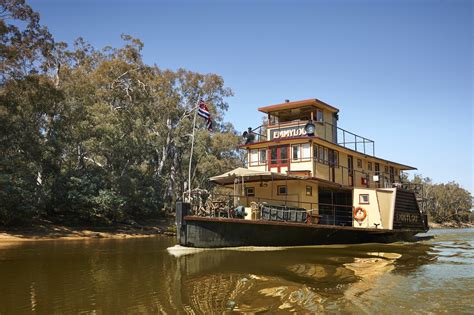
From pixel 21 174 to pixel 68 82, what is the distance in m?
8.80

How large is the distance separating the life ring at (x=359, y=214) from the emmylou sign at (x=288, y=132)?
418cm

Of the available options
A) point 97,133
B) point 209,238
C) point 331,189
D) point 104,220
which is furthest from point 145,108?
point 209,238

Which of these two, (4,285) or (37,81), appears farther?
(37,81)

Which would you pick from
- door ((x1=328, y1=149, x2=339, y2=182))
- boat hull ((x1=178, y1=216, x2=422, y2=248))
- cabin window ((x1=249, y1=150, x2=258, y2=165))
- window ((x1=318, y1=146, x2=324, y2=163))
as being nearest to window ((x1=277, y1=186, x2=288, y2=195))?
cabin window ((x1=249, y1=150, x2=258, y2=165))

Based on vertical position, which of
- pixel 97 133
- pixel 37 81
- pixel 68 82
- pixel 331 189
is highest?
pixel 68 82

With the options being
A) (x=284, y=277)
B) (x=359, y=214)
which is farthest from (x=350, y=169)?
(x=284, y=277)

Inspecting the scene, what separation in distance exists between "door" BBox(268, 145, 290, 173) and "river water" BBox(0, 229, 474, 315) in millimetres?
5621

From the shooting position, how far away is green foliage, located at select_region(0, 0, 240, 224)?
82.1 ft

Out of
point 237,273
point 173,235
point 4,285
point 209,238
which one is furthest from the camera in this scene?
point 173,235

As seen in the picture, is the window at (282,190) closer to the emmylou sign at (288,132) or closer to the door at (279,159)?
the door at (279,159)

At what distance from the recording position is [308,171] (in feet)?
58.9

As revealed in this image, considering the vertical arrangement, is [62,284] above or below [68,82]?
below

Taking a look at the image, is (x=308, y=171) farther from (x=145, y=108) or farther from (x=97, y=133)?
(x=145, y=108)

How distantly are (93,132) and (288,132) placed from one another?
57.3 feet
